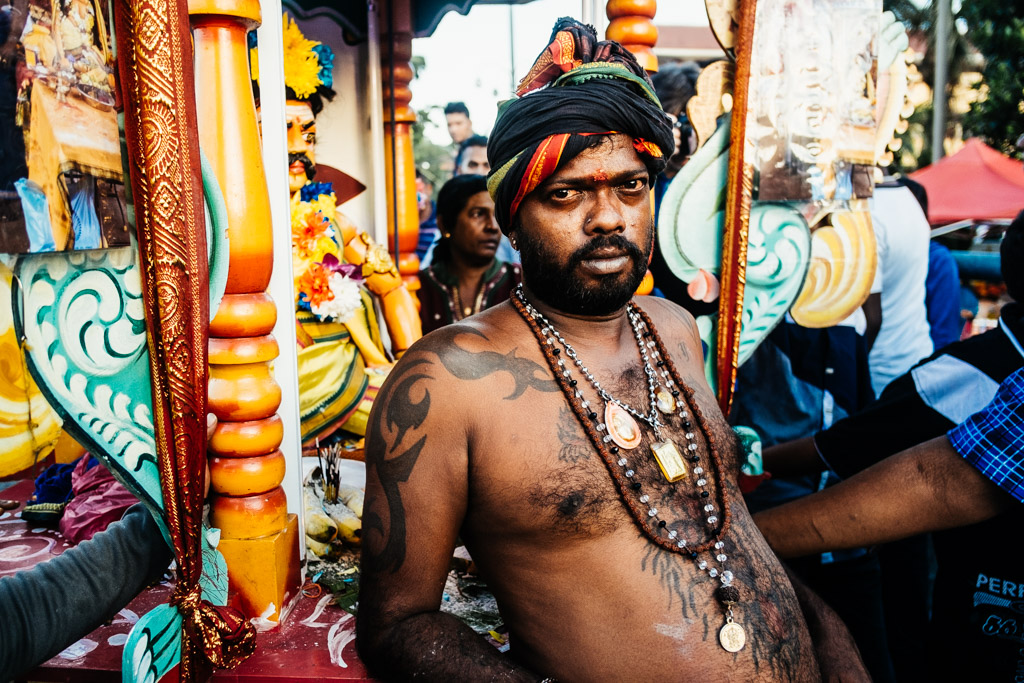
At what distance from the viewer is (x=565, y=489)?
1.50 meters

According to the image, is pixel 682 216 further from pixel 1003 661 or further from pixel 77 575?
pixel 77 575

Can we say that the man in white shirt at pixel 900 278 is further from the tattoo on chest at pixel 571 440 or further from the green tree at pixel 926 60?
the green tree at pixel 926 60

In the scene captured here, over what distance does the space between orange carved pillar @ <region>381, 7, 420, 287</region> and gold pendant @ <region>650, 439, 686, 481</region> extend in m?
2.64

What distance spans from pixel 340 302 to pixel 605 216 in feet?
6.83

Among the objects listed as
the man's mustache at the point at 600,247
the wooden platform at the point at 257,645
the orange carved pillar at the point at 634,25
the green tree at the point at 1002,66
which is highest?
the green tree at the point at 1002,66

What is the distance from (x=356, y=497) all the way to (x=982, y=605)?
6.05 ft

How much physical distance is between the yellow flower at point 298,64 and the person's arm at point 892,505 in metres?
2.61

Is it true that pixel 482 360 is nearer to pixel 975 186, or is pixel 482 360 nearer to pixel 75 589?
pixel 75 589

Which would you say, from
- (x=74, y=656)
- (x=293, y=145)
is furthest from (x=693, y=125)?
(x=74, y=656)

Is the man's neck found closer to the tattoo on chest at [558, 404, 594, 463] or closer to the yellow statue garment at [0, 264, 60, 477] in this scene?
the tattoo on chest at [558, 404, 594, 463]

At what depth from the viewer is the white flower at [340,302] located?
3.41 metres

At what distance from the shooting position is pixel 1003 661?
1.76 meters

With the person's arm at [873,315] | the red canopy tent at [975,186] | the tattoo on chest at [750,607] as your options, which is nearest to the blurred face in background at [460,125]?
the person's arm at [873,315]

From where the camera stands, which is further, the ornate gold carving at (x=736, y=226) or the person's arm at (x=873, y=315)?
the person's arm at (x=873, y=315)
